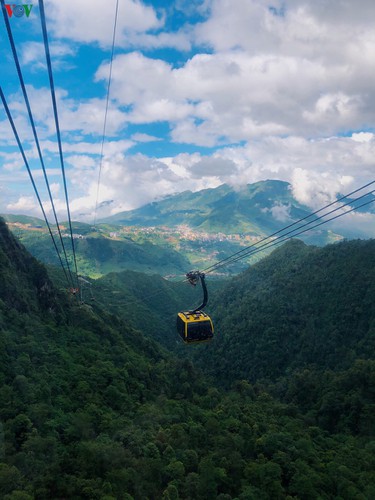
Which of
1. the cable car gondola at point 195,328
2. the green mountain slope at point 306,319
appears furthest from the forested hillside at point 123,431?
the green mountain slope at point 306,319

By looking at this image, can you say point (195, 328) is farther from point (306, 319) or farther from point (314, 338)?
point (306, 319)

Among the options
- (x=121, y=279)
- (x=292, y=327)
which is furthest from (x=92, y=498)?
(x=121, y=279)

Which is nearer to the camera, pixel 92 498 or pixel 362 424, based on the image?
pixel 92 498

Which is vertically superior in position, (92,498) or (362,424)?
(92,498)

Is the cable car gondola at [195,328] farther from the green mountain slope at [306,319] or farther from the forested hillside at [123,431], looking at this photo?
the green mountain slope at [306,319]

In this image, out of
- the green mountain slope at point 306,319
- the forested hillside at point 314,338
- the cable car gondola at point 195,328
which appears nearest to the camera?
the cable car gondola at point 195,328

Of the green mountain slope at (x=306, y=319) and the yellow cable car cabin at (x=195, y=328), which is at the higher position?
the yellow cable car cabin at (x=195, y=328)

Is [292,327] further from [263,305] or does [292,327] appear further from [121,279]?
[121,279]

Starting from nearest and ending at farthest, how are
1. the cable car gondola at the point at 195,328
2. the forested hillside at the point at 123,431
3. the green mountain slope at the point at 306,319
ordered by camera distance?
the cable car gondola at the point at 195,328, the forested hillside at the point at 123,431, the green mountain slope at the point at 306,319

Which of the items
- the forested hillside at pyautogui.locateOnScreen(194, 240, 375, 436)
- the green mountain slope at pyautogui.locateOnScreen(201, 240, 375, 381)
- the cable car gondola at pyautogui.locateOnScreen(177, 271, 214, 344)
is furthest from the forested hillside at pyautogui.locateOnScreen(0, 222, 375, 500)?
the green mountain slope at pyautogui.locateOnScreen(201, 240, 375, 381)

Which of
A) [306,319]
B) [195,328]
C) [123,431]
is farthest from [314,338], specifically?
[195,328]
